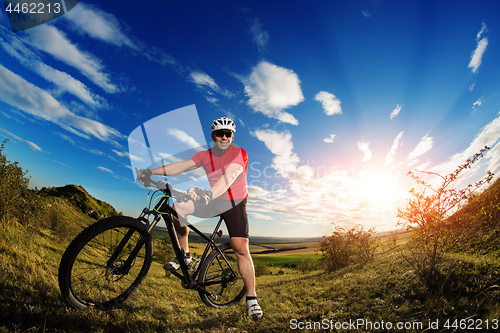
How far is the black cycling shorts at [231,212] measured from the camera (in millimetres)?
4496

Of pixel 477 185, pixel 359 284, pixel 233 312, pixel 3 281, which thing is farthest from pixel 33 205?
pixel 477 185

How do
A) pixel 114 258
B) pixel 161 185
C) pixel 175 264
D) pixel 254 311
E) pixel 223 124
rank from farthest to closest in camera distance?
pixel 223 124
pixel 175 264
pixel 254 311
pixel 161 185
pixel 114 258

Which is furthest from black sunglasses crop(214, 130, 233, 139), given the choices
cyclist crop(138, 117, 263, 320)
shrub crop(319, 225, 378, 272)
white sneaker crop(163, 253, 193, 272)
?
shrub crop(319, 225, 378, 272)

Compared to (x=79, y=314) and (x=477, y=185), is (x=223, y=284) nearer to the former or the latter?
(x=79, y=314)

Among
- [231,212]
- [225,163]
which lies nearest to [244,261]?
[231,212]

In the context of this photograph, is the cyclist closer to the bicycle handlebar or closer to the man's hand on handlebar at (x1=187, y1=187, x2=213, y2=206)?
the bicycle handlebar

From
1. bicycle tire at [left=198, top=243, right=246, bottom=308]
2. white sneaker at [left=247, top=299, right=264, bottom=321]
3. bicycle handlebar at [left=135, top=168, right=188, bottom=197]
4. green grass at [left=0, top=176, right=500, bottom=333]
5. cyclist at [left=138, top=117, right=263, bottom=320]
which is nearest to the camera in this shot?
green grass at [left=0, top=176, right=500, bottom=333]

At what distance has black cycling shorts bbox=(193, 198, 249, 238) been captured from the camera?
14.8ft

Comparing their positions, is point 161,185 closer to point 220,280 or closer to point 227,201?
point 227,201

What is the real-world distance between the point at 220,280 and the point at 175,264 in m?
1.47

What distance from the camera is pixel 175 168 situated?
15.4 feet

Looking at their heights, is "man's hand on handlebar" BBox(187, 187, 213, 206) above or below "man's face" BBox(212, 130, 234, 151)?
below

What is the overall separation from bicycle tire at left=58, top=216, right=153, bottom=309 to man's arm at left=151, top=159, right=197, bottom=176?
1.17 meters

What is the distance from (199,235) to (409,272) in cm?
544
